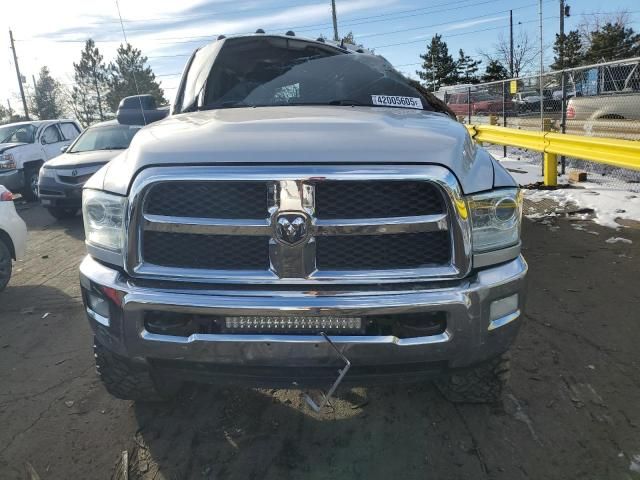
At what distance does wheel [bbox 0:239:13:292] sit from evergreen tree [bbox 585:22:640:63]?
4847cm

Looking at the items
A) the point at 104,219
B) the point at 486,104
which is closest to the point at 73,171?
the point at 104,219

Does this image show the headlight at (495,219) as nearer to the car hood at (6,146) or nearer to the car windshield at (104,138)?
the car windshield at (104,138)

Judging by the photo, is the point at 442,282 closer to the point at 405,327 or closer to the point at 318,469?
the point at 405,327

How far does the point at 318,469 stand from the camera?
8.23 feet

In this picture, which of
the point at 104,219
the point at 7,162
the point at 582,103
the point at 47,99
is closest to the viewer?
the point at 104,219

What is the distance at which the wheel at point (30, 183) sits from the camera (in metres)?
12.6

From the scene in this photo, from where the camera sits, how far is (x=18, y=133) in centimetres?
1328

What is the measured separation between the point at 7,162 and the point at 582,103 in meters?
12.6

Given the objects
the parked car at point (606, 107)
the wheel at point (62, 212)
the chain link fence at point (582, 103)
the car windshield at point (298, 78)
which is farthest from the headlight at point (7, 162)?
the parked car at point (606, 107)

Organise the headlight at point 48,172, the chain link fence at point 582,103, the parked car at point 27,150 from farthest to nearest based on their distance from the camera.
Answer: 1. the parked car at point 27,150
2. the headlight at point 48,172
3. the chain link fence at point 582,103

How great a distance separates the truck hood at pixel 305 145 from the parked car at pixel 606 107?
7.39 meters

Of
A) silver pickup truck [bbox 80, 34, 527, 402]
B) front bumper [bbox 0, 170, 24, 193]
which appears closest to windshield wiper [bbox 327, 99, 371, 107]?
silver pickup truck [bbox 80, 34, 527, 402]

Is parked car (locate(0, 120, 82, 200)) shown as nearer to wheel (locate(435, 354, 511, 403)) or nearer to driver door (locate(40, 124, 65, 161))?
driver door (locate(40, 124, 65, 161))

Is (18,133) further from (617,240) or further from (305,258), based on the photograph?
(305,258)
